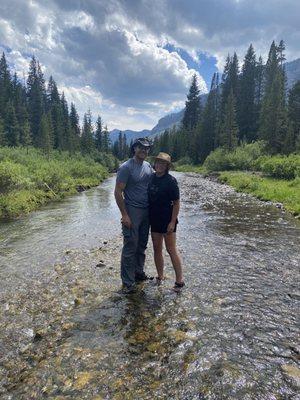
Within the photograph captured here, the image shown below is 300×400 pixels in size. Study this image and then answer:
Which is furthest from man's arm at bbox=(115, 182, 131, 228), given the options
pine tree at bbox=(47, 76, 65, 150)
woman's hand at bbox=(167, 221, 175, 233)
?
pine tree at bbox=(47, 76, 65, 150)

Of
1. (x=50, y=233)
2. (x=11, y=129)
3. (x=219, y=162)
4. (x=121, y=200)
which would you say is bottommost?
(x=50, y=233)

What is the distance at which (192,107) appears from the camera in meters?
110

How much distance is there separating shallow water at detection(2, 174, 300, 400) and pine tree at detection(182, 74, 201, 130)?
102 metres

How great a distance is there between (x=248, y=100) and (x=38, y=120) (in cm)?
5822

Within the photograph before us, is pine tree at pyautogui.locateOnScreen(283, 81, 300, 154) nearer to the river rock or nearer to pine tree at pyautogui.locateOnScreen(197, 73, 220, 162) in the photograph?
pine tree at pyautogui.locateOnScreen(197, 73, 220, 162)

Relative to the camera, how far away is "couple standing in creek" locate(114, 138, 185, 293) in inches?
287

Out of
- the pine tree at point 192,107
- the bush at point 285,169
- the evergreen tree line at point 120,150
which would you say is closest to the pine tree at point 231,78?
the pine tree at point 192,107

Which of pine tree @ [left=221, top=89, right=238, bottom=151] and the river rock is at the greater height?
pine tree @ [left=221, top=89, right=238, bottom=151]

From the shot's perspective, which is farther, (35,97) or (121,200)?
(35,97)

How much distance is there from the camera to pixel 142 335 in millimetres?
5617

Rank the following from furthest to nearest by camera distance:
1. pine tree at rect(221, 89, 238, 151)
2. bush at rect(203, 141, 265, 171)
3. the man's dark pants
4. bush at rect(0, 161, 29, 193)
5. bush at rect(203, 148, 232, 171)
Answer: pine tree at rect(221, 89, 238, 151) → bush at rect(203, 148, 232, 171) → bush at rect(203, 141, 265, 171) → bush at rect(0, 161, 29, 193) → the man's dark pants

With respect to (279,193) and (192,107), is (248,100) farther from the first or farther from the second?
(279,193)

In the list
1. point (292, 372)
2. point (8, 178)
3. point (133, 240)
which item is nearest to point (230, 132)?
point (8, 178)

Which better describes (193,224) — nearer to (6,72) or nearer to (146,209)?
(146,209)
